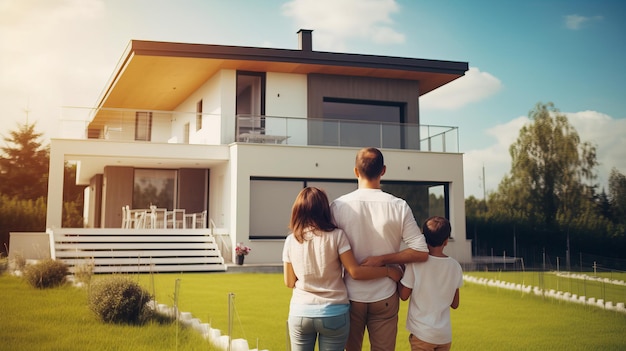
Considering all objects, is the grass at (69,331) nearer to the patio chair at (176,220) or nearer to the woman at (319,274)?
the woman at (319,274)

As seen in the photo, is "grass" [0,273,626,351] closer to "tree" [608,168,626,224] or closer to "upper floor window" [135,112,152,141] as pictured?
"upper floor window" [135,112,152,141]

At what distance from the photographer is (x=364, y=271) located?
3078 mm

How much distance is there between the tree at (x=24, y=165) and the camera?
3319 centimetres

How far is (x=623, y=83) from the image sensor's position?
23.3 meters

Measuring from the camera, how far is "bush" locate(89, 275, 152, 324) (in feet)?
21.7

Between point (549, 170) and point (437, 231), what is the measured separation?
27397mm

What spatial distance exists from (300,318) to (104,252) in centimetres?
1236

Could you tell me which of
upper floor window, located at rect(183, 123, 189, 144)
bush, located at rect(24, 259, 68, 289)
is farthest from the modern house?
bush, located at rect(24, 259, 68, 289)

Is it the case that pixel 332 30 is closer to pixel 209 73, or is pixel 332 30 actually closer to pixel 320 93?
pixel 320 93

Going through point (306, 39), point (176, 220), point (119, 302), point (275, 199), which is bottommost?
point (119, 302)

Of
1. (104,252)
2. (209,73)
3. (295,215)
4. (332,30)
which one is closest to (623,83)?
(332,30)

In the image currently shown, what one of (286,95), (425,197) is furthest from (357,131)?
(425,197)

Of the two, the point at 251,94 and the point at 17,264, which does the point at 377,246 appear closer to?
the point at 17,264

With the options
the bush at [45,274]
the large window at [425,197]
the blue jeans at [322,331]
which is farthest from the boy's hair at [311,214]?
the large window at [425,197]
